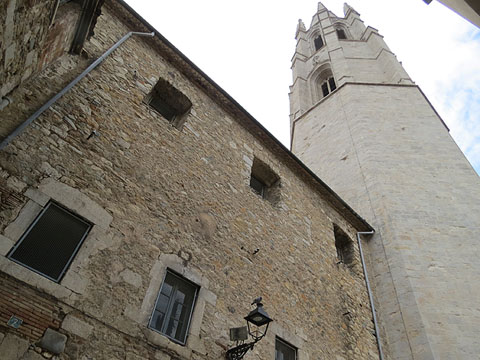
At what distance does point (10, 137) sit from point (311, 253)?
5859 mm

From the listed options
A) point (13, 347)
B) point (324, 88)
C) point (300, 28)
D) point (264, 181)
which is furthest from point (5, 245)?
point (300, 28)

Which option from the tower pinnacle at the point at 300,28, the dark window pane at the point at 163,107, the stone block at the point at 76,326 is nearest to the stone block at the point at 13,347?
the stone block at the point at 76,326

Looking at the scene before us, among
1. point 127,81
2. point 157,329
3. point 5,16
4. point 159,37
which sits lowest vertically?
point 157,329

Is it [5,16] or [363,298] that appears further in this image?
[363,298]

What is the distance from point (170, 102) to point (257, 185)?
2701 mm

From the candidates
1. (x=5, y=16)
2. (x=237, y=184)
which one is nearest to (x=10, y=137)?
(x=5, y=16)

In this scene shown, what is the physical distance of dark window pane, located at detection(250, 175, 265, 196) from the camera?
329 inches

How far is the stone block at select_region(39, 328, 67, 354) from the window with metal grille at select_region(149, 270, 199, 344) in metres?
1.08

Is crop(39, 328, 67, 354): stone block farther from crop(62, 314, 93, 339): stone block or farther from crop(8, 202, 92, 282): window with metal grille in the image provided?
crop(8, 202, 92, 282): window with metal grille

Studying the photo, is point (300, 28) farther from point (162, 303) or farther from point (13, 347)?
point (13, 347)

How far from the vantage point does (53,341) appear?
3598mm

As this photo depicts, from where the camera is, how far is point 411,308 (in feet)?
27.5

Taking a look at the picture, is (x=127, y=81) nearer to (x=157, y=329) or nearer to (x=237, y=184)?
(x=237, y=184)

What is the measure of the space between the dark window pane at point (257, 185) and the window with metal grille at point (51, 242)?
14.5 ft
